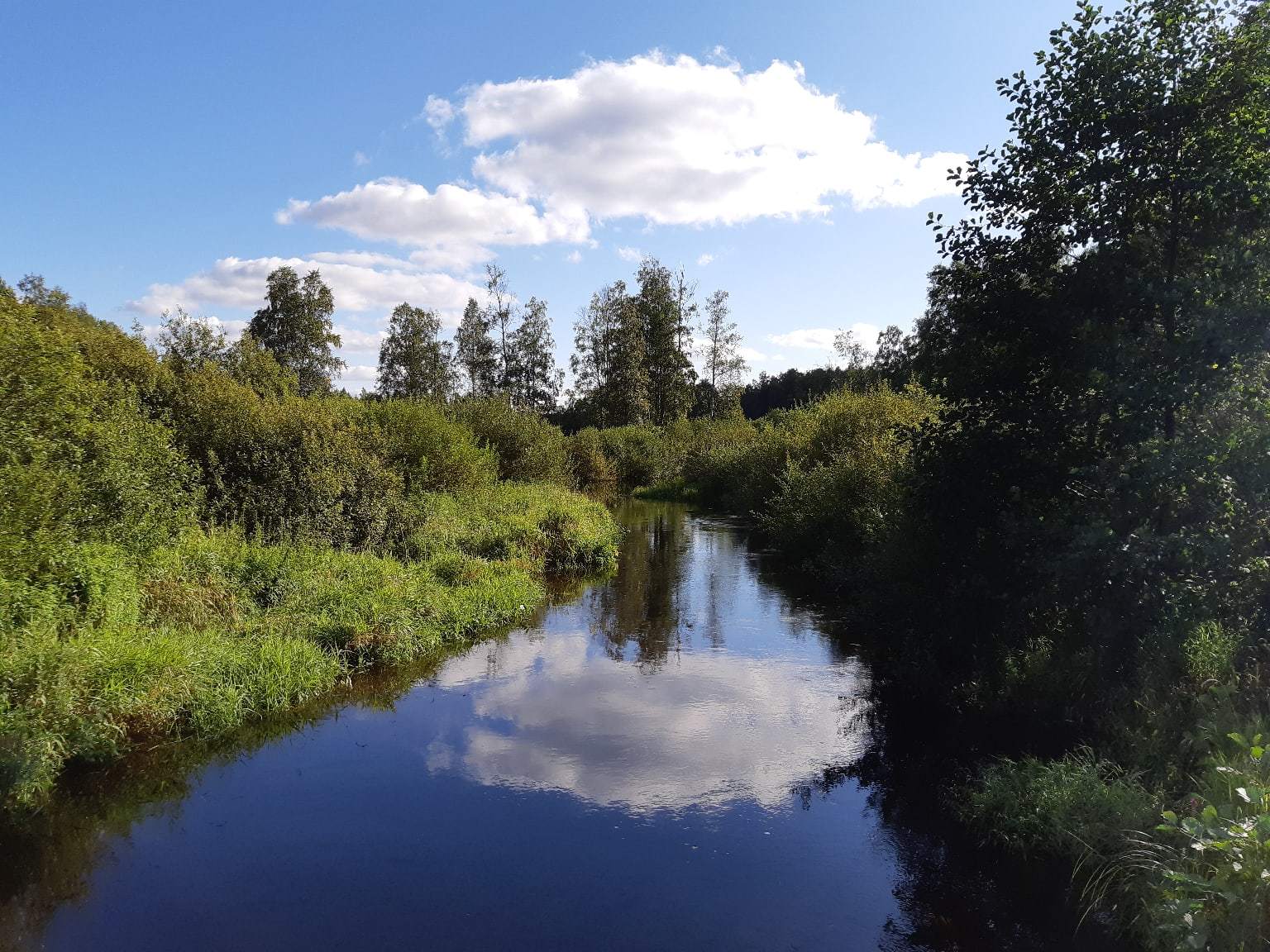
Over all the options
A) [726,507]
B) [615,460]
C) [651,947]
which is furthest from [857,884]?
[615,460]

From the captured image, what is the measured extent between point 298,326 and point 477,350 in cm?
1370

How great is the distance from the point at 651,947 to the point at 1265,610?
22.4ft

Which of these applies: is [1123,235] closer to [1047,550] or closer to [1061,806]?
[1047,550]

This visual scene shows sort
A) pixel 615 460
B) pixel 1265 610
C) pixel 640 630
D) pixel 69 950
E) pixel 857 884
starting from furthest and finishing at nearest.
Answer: pixel 615 460
pixel 640 630
pixel 1265 610
pixel 857 884
pixel 69 950

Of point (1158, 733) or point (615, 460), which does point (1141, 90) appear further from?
point (615, 460)

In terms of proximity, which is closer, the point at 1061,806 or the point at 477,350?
the point at 1061,806

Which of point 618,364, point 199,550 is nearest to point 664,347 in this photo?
point 618,364

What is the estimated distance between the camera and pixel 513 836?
7.60 meters

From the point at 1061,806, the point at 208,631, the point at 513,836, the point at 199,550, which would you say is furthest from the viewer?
the point at 199,550

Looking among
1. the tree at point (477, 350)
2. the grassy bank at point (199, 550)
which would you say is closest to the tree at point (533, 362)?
the tree at point (477, 350)

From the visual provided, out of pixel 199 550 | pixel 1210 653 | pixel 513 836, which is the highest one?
pixel 199 550

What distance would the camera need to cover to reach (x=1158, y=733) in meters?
7.21

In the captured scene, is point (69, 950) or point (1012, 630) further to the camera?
point (1012, 630)

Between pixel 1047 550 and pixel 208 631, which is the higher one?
pixel 1047 550
